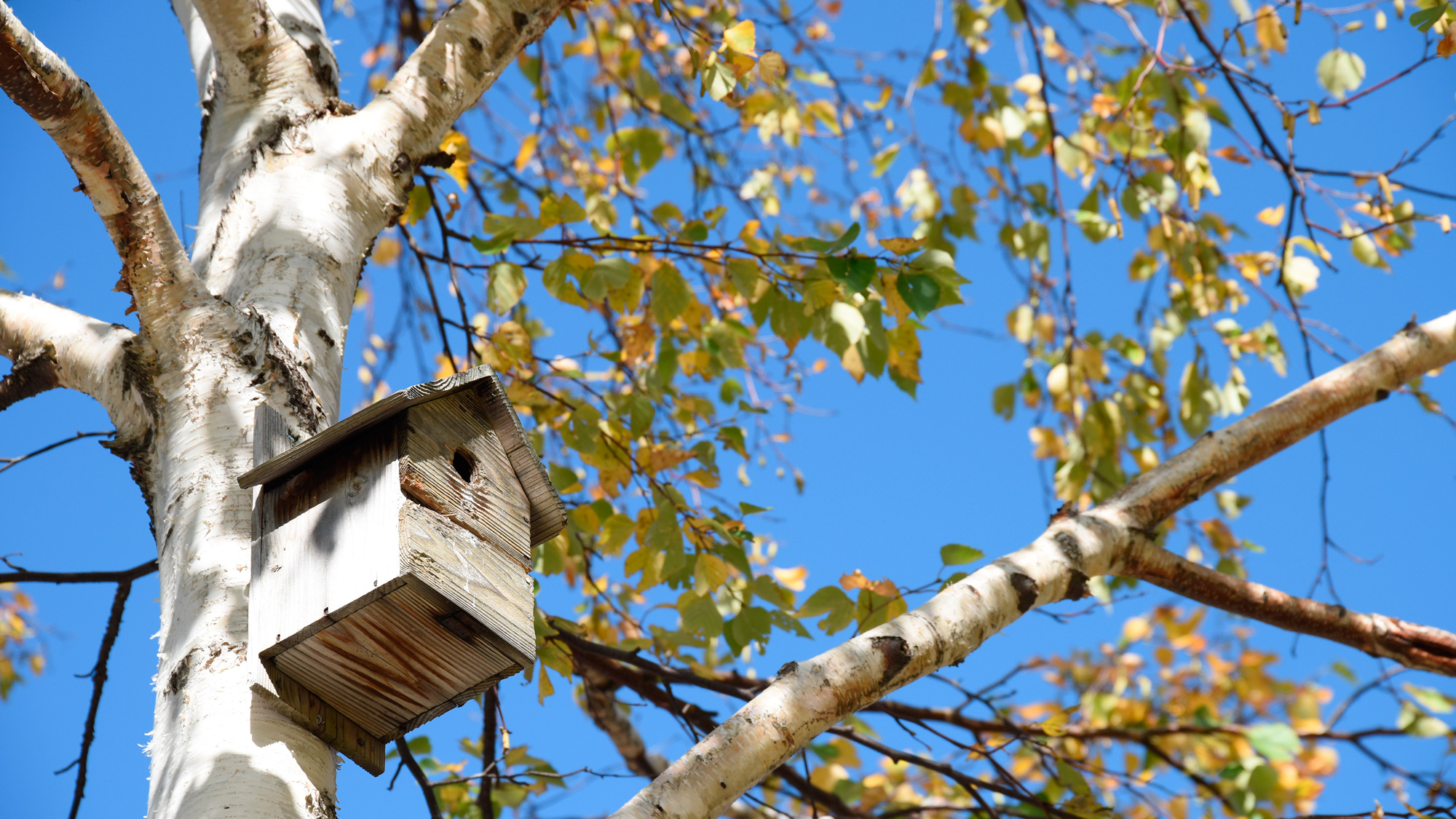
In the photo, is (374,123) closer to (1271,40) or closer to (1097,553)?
(1097,553)

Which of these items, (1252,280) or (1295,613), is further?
(1252,280)

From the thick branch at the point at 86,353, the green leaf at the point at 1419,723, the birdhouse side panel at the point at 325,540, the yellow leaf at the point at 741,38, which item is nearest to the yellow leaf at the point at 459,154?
the yellow leaf at the point at 741,38

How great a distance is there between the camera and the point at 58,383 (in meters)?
1.58

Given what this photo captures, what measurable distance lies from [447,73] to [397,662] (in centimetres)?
113

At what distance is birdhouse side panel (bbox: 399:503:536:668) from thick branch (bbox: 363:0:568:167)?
30.6 inches

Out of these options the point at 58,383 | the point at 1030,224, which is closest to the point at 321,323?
the point at 58,383

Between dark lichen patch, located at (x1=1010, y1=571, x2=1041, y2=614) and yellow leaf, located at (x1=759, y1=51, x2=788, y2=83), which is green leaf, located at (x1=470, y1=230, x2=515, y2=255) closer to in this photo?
yellow leaf, located at (x1=759, y1=51, x2=788, y2=83)

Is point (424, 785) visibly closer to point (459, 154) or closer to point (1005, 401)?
point (459, 154)

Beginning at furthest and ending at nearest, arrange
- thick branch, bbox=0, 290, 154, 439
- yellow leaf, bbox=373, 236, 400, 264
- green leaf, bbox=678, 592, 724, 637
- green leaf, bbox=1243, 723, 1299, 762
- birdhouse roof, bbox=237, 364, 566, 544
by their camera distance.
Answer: yellow leaf, bbox=373, 236, 400, 264, green leaf, bbox=678, 592, 724, 637, green leaf, bbox=1243, 723, 1299, 762, thick branch, bbox=0, 290, 154, 439, birdhouse roof, bbox=237, 364, 566, 544

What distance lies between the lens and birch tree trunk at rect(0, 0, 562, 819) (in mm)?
1178

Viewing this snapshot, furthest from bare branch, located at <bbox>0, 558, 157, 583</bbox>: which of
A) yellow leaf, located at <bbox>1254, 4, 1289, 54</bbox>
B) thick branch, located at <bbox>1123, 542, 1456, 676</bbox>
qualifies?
yellow leaf, located at <bbox>1254, 4, 1289, 54</bbox>

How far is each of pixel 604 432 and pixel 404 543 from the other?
1311 millimetres

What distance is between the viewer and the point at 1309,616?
1910 mm

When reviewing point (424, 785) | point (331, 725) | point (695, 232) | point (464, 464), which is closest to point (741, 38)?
point (695, 232)
